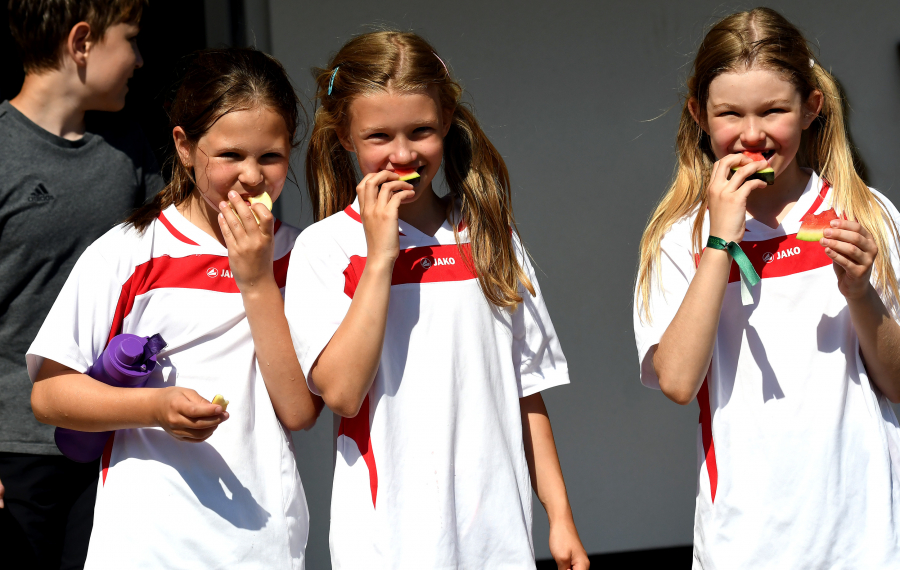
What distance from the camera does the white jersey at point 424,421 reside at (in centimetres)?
203

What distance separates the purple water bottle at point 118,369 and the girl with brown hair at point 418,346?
351 mm

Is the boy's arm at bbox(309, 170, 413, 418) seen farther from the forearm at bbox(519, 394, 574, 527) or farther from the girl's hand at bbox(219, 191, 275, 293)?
the forearm at bbox(519, 394, 574, 527)

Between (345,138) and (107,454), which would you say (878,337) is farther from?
(107,454)

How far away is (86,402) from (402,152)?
93 cm

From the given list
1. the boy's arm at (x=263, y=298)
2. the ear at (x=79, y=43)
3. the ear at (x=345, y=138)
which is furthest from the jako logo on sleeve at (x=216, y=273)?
the ear at (x=79, y=43)

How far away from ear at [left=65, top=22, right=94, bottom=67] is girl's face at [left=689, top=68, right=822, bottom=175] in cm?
186

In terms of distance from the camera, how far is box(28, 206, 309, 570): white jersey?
2082 millimetres

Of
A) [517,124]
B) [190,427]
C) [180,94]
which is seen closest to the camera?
[190,427]

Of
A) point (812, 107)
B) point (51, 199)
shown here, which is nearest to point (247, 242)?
point (51, 199)

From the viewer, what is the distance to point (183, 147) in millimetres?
2291

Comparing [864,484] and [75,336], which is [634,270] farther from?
[75,336]

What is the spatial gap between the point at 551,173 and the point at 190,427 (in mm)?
2335

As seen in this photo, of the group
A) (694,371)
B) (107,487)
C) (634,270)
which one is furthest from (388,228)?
(634,270)

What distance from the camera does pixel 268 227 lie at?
212 cm
